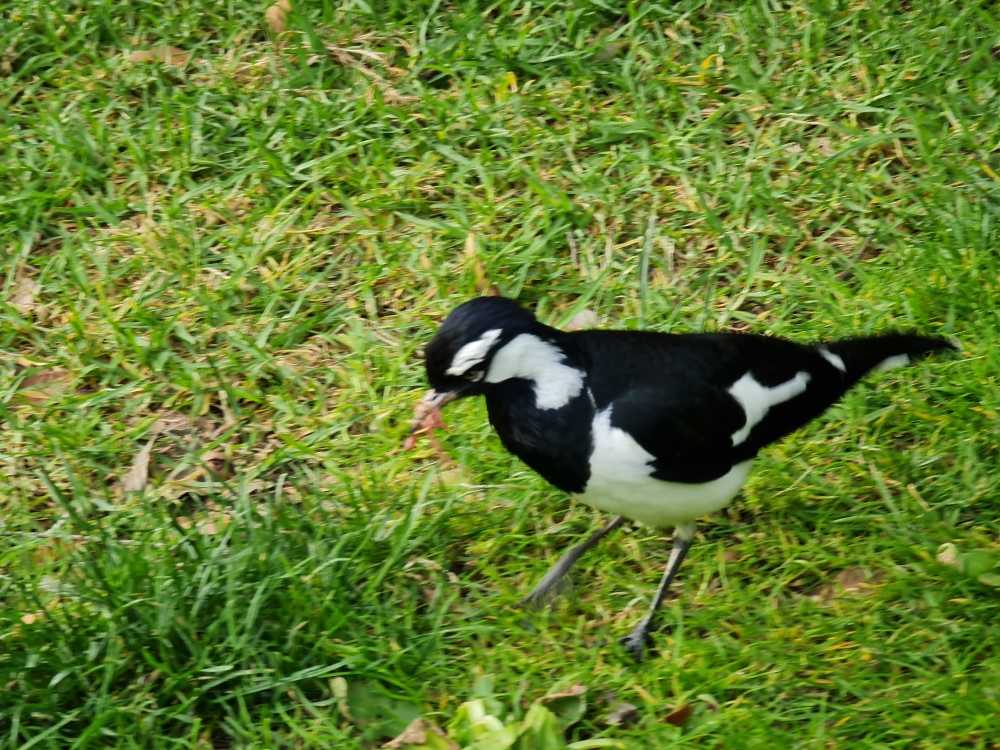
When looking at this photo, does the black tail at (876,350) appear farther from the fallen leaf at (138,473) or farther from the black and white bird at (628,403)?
the fallen leaf at (138,473)

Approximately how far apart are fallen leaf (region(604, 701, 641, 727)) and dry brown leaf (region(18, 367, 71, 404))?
2.24 m

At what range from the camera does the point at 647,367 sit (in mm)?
Answer: 3236

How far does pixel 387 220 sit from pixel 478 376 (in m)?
1.70

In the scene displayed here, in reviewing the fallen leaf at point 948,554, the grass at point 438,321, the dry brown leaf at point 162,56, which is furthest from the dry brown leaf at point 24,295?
the fallen leaf at point 948,554

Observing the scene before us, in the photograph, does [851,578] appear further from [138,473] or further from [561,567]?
[138,473]

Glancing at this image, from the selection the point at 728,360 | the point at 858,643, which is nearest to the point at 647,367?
the point at 728,360

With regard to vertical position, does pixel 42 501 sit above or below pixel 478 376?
below

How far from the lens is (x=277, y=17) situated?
17.3 feet

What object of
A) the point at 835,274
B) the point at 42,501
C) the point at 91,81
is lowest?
the point at 42,501

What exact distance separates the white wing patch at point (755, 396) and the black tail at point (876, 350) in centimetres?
19

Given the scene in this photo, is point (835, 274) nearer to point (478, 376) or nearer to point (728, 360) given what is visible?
point (728, 360)

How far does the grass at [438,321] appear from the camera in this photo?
10.4ft

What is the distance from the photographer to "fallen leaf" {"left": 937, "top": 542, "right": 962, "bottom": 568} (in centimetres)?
339

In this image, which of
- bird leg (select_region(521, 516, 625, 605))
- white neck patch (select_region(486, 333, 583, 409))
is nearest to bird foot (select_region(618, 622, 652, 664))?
bird leg (select_region(521, 516, 625, 605))
